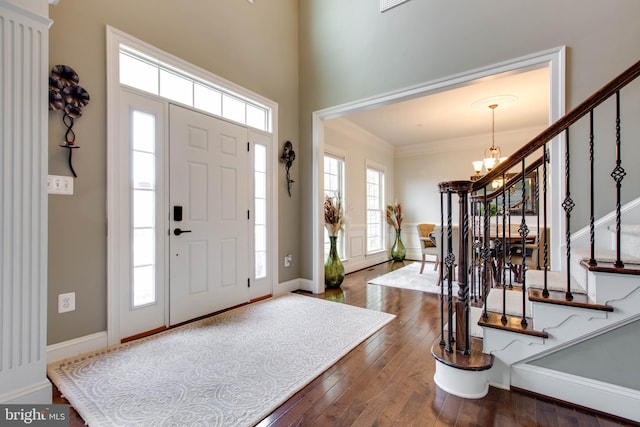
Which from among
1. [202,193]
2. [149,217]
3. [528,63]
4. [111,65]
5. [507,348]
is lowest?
[507,348]

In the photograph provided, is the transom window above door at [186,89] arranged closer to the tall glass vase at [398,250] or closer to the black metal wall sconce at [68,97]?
the black metal wall sconce at [68,97]

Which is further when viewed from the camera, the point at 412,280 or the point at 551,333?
the point at 412,280

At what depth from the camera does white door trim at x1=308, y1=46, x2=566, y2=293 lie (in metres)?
2.40

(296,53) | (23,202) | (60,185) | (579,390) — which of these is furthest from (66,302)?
(296,53)

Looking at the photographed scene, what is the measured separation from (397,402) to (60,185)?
8.85ft

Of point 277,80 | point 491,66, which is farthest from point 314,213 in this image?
point 491,66

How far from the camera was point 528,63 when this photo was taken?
257 centimetres

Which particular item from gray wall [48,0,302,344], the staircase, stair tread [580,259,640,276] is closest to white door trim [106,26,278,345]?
gray wall [48,0,302,344]

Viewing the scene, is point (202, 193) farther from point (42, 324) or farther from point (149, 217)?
point (42, 324)

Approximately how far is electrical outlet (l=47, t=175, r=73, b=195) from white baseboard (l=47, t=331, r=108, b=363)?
3.62 feet

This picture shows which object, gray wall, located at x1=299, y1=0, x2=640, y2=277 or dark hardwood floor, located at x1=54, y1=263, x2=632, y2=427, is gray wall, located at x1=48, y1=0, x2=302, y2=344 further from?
gray wall, located at x1=299, y1=0, x2=640, y2=277

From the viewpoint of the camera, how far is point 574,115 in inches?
62.1

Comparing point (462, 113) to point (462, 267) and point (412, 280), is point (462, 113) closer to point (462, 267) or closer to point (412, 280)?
point (412, 280)

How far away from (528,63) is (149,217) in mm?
3694
